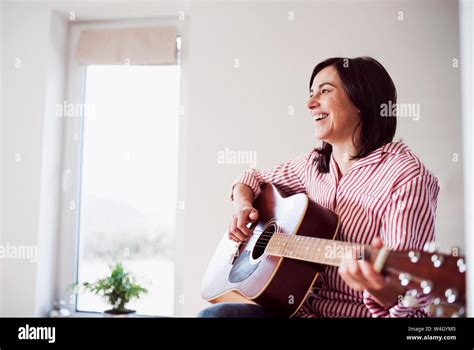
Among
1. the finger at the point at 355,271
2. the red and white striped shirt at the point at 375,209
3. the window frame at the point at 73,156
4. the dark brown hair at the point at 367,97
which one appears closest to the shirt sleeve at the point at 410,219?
the red and white striped shirt at the point at 375,209

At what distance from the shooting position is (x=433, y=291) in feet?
3.44

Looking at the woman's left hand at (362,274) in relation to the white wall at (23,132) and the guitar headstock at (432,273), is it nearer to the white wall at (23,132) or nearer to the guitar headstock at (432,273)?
the guitar headstock at (432,273)

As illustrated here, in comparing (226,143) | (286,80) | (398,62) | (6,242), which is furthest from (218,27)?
(6,242)

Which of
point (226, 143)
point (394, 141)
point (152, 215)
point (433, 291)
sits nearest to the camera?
point (433, 291)

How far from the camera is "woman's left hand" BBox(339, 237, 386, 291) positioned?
110 cm

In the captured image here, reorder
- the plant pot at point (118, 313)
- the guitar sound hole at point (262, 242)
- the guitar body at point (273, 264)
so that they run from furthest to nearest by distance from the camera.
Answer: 1. the plant pot at point (118, 313)
2. the guitar sound hole at point (262, 242)
3. the guitar body at point (273, 264)

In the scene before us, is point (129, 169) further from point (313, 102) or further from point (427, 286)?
point (427, 286)

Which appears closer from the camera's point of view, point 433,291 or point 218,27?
point 433,291

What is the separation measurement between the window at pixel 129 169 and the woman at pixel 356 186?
0.37 metres

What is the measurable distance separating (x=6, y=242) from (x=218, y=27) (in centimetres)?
111

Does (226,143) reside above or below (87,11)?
below

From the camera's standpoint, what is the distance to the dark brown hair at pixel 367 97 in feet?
4.54
